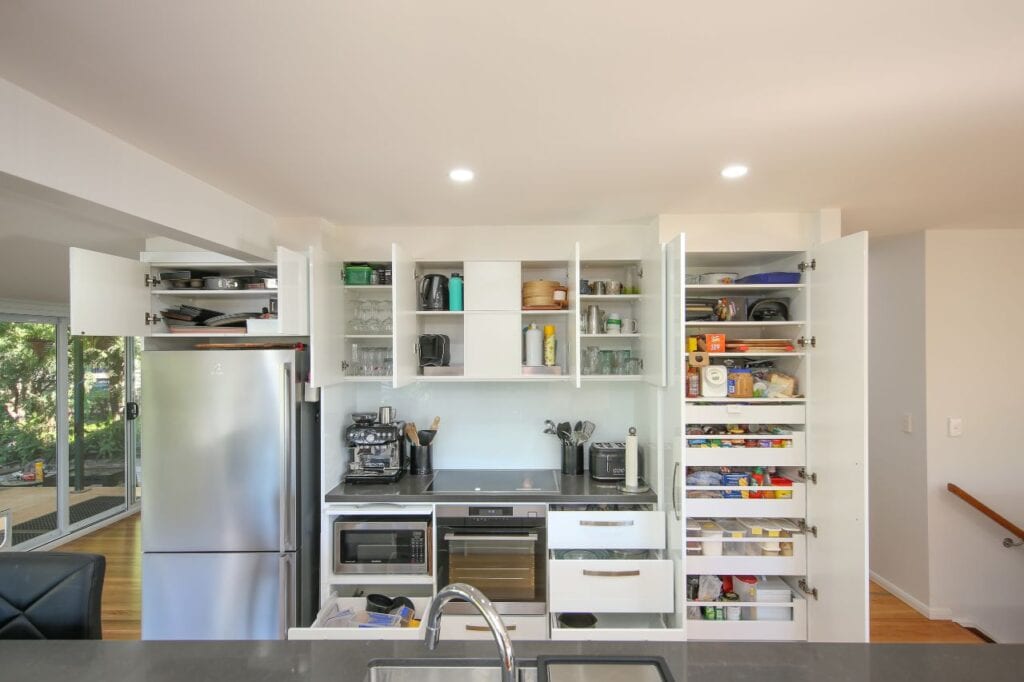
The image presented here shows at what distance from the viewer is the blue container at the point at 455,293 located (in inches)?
109

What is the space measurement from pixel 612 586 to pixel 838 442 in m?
1.23

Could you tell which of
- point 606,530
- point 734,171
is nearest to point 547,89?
point 734,171

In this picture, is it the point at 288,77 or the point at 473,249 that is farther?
the point at 473,249

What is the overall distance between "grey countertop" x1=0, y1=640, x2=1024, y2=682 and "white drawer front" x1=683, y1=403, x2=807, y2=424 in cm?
141

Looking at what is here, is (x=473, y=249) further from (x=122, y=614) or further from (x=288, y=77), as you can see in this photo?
(x=122, y=614)

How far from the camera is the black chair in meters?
1.39

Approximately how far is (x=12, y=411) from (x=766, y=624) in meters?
5.70

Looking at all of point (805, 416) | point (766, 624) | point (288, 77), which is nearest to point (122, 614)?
point (288, 77)

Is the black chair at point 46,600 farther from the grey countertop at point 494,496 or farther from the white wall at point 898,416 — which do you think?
the white wall at point 898,416

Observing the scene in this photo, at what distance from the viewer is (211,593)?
2.32m

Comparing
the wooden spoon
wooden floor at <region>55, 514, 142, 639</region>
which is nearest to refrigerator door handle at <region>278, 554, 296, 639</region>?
the wooden spoon

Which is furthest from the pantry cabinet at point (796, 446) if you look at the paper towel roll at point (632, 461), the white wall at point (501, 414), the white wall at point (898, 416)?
the white wall at point (898, 416)

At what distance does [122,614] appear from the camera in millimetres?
2959

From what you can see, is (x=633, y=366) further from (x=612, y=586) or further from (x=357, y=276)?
(x=357, y=276)
